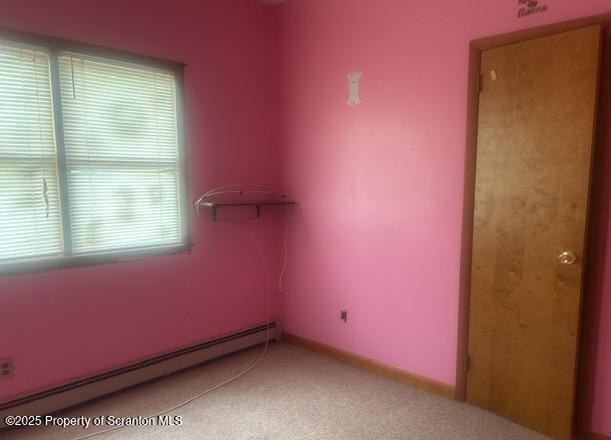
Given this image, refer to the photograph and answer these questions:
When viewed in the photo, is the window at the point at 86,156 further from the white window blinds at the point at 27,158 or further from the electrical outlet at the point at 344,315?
the electrical outlet at the point at 344,315

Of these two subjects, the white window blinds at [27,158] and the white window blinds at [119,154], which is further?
the white window blinds at [119,154]

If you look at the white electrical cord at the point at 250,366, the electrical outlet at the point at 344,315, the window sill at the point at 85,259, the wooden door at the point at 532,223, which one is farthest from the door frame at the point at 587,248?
the window sill at the point at 85,259

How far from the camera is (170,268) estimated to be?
2.98 meters

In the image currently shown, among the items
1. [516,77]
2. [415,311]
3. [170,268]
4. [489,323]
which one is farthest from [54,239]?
[516,77]

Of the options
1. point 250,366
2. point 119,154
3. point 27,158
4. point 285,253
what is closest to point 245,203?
point 285,253

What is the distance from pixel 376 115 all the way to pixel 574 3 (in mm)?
1235

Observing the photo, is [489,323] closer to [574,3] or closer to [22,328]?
[574,3]

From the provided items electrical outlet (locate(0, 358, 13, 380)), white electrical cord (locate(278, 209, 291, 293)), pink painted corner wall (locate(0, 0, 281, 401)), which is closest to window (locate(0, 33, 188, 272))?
pink painted corner wall (locate(0, 0, 281, 401))

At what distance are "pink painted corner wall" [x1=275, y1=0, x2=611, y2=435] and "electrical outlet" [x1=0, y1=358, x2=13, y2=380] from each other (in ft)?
6.62

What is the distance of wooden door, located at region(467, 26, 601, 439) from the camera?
6.81ft

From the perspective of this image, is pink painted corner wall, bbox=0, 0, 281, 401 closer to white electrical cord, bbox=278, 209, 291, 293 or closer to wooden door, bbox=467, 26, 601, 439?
white electrical cord, bbox=278, 209, 291, 293

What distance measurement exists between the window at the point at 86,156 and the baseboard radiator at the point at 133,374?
30.1 inches

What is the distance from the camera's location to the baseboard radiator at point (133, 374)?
2.40 meters

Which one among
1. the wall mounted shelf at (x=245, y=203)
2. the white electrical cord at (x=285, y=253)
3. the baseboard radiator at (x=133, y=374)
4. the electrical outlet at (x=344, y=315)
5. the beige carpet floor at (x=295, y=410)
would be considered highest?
the wall mounted shelf at (x=245, y=203)
